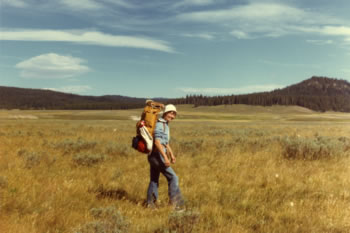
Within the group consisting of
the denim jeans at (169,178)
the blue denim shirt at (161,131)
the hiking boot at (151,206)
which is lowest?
the hiking boot at (151,206)

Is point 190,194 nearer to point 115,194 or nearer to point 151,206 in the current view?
point 151,206

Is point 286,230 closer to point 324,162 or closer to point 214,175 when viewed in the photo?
point 214,175

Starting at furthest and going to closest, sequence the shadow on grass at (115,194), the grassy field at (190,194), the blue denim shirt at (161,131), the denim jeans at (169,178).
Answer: the shadow on grass at (115,194) < the denim jeans at (169,178) < the blue denim shirt at (161,131) < the grassy field at (190,194)

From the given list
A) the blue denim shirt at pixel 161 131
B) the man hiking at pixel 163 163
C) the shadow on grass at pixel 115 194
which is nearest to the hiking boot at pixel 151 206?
the man hiking at pixel 163 163

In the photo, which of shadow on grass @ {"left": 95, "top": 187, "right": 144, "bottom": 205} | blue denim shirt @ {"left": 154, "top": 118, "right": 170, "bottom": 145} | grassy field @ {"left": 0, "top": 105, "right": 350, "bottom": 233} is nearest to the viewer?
grassy field @ {"left": 0, "top": 105, "right": 350, "bottom": 233}

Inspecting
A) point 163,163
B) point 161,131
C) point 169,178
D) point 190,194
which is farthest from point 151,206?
point 161,131

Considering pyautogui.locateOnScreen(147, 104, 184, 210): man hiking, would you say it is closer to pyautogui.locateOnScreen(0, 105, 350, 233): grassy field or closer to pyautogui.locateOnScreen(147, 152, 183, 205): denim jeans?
pyautogui.locateOnScreen(147, 152, 183, 205): denim jeans

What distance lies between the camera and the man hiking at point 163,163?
517 cm

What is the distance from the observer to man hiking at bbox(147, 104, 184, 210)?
17.0ft

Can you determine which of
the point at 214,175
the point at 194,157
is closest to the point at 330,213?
the point at 214,175

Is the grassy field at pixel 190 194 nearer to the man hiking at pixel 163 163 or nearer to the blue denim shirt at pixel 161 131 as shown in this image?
the man hiking at pixel 163 163

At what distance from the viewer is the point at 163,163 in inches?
206

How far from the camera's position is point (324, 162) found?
956cm

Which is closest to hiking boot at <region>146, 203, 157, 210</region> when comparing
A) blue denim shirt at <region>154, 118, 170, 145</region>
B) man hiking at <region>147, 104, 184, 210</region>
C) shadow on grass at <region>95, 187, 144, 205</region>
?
man hiking at <region>147, 104, 184, 210</region>
